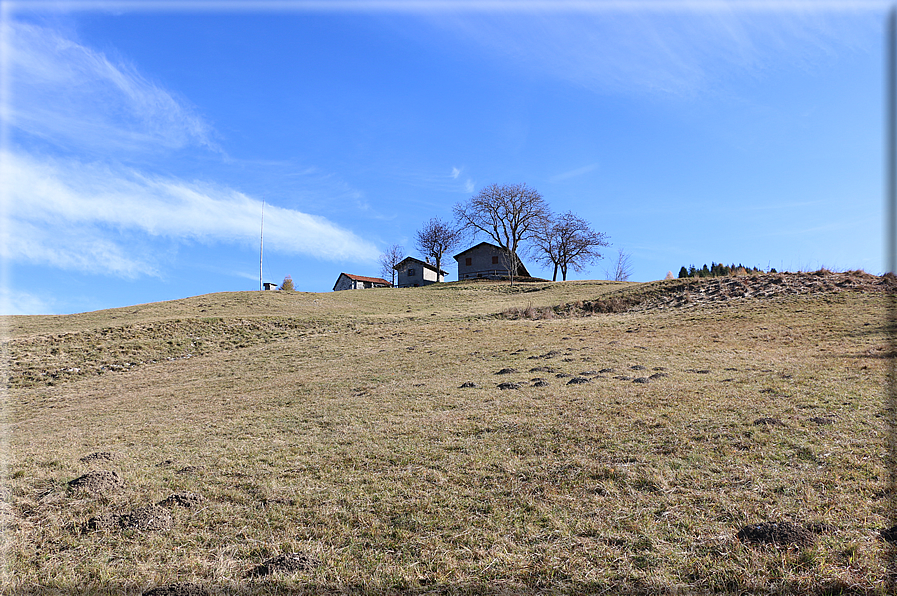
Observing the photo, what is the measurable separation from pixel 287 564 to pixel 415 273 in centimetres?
8359

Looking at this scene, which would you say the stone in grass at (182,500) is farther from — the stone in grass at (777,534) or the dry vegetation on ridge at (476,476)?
the stone in grass at (777,534)

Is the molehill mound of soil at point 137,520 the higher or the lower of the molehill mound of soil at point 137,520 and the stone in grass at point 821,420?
the lower

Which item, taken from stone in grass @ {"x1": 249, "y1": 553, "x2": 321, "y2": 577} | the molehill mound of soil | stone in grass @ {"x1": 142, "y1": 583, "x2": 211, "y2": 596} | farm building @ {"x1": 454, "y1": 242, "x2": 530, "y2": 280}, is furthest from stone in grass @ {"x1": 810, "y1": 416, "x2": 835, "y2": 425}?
farm building @ {"x1": 454, "y1": 242, "x2": 530, "y2": 280}

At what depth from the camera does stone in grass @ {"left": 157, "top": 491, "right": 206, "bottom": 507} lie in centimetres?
696

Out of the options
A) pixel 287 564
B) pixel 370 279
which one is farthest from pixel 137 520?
pixel 370 279

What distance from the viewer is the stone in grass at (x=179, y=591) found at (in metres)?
4.83

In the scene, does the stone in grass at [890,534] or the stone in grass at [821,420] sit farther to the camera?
the stone in grass at [821,420]

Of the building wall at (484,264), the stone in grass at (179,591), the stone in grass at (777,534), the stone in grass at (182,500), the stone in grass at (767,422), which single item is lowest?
the stone in grass at (179,591)

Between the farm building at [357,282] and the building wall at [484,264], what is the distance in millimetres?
19319

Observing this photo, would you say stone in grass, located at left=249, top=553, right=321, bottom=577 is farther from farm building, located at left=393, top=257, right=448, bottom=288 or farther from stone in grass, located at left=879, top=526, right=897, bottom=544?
farm building, located at left=393, top=257, right=448, bottom=288

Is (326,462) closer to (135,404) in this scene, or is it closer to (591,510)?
(591,510)

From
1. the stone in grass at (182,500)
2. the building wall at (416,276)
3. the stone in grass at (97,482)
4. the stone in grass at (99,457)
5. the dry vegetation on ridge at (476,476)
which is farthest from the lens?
the building wall at (416,276)

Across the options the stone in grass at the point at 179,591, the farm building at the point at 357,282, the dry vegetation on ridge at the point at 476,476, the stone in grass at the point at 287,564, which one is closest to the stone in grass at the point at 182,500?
the dry vegetation on ridge at the point at 476,476

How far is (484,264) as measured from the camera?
80.5m
